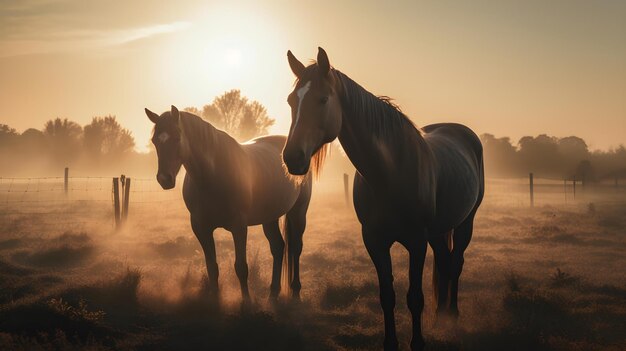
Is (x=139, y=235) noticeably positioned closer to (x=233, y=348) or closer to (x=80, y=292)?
(x=80, y=292)

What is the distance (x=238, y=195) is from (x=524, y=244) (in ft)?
30.2

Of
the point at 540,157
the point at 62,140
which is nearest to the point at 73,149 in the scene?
the point at 62,140

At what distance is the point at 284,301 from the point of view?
6828mm

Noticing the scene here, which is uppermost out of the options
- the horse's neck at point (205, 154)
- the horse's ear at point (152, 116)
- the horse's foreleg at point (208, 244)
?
the horse's ear at point (152, 116)

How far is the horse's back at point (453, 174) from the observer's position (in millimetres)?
4637

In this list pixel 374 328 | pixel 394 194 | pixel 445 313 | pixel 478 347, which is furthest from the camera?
pixel 445 313

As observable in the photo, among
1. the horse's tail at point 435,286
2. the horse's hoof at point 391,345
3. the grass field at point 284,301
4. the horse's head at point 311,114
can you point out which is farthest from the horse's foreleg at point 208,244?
the horse's head at point 311,114

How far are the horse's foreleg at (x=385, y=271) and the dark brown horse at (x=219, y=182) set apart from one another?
4.06 feet

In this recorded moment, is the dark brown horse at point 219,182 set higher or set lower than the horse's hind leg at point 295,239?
higher

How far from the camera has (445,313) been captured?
225 inches

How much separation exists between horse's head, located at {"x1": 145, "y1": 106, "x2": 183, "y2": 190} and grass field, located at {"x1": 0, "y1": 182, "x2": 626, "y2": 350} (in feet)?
5.62

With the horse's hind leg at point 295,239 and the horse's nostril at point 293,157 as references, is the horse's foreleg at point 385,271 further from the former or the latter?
the horse's hind leg at point 295,239

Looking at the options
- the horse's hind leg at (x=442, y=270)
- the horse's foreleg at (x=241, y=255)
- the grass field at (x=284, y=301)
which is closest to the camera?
the grass field at (x=284, y=301)

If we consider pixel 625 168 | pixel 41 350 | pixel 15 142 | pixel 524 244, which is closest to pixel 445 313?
pixel 41 350
